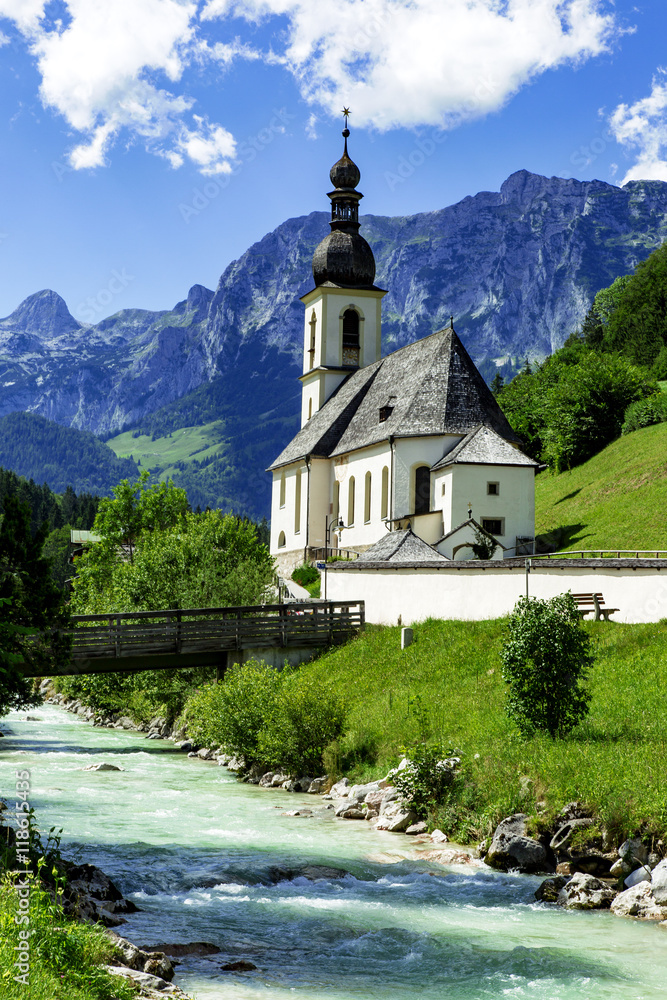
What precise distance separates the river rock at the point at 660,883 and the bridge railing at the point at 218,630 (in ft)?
62.5

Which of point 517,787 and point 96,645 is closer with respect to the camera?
point 517,787

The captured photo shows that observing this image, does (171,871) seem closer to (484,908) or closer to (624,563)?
(484,908)

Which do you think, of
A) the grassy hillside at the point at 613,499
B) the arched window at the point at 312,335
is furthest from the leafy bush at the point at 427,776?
the arched window at the point at 312,335

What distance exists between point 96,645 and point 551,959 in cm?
2072

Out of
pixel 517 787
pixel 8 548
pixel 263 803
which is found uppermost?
pixel 8 548

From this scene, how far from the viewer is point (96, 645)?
29.9m

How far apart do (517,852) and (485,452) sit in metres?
29.7

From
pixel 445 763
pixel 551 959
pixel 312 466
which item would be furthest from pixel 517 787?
pixel 312 466

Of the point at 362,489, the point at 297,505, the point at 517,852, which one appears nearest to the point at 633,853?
the point at 517,852

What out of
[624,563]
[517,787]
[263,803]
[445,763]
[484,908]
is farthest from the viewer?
[624,563]

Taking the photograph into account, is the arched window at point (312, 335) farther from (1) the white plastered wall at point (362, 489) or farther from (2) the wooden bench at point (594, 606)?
(2) the wooden bench at point (594, 606)

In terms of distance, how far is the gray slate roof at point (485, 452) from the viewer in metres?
43.5

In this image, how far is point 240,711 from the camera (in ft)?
83.9

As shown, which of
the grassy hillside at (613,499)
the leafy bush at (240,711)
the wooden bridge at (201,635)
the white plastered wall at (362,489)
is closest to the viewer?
the leafy bush at (240,711)
